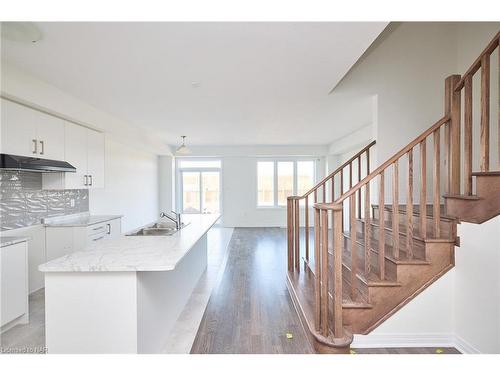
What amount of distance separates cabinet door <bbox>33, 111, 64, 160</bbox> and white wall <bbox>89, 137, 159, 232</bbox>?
1456 millimetres

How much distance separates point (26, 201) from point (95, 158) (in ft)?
3.78

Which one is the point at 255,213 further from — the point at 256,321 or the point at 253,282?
the point at 256,321

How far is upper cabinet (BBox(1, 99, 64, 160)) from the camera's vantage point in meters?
2.58

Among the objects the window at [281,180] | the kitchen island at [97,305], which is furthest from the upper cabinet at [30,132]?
the window at [281,180]

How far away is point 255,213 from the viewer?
8328mm

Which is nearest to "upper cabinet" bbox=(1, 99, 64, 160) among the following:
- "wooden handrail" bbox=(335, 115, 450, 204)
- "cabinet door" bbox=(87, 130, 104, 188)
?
"cabinet door" bbox=(87, 130, 104, 188)

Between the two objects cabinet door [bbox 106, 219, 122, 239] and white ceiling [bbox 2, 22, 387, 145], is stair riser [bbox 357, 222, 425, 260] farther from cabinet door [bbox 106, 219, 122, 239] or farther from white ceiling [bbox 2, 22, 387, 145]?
cabinet door [bbox 106, 219, 122, 239]

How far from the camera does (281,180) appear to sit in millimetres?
8469

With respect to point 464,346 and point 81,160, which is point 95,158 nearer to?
point 81,160

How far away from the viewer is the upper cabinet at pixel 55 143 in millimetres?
2623

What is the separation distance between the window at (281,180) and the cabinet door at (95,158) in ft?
16.2

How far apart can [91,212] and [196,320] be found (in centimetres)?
317

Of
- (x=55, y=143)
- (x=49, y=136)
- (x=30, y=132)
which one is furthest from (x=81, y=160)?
(x=30, y=132)

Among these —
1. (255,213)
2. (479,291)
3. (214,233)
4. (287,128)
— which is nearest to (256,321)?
(479,291)
